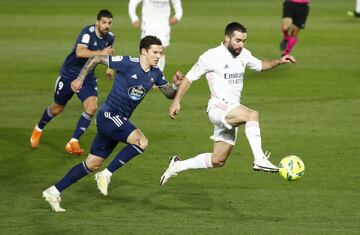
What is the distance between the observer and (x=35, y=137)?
14.2 meters

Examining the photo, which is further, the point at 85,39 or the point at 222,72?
the point at 85,39

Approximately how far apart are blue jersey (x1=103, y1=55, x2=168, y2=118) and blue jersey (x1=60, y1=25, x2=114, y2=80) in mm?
3014

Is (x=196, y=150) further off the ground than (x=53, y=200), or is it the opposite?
(x=53, y=200)

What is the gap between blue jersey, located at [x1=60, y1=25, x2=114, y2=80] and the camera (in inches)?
540

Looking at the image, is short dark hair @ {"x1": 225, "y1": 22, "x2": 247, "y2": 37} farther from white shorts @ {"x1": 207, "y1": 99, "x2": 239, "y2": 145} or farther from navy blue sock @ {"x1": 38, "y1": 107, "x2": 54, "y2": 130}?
navy blue sock @ {"x1": 38, "y1": 107, "x2": 54, "y2": 130}

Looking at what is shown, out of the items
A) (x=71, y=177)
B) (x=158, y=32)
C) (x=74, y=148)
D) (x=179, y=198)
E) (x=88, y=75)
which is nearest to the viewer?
(x=71, y=177)

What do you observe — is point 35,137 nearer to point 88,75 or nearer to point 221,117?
point 88,75

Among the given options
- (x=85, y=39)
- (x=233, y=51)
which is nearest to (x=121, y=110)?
(x=233, y=51)

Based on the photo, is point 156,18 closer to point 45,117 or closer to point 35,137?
point 45,117

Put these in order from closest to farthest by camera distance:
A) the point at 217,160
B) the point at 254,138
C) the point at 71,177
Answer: the point at 254,138 → the point at 71,177 → the point at 217,160

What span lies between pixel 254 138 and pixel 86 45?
4.24 m

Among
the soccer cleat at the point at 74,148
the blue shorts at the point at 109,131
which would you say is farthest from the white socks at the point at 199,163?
the soccer cleat at the point at 74,148

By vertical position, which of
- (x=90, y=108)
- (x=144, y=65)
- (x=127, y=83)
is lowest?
(x=90, y=108)

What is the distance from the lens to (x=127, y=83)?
35.2 feet
